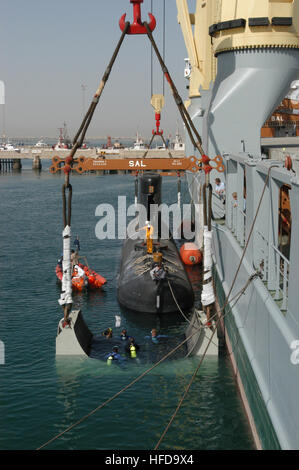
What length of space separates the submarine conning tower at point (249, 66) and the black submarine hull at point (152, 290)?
8372 millimetres

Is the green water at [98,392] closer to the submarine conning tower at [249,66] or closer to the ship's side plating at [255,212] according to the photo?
the ship's side plating at [255,212]

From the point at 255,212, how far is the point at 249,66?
1523 cm

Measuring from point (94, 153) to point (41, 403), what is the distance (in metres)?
126

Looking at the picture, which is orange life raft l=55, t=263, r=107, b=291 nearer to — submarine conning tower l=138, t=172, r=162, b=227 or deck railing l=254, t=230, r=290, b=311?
submarine conning tower l=138, t=172, r=162, b=227

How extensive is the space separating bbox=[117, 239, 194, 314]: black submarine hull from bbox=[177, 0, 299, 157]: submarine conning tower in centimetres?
837

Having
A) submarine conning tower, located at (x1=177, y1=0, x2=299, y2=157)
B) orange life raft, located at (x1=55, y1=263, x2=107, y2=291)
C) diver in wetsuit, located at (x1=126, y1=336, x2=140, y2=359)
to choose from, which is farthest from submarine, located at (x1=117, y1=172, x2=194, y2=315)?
submarine conning tower, located at (x1=177, y1=0, x2=299, y2=157)

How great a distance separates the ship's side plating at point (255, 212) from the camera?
35.8ft

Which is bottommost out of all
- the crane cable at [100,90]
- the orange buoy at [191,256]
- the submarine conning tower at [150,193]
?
the orange buoy at [191,256]

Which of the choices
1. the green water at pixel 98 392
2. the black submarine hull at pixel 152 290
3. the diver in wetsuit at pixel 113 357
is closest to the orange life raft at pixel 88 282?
the green water at pixel 98 392

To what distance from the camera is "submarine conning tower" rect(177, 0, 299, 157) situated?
2741 cm

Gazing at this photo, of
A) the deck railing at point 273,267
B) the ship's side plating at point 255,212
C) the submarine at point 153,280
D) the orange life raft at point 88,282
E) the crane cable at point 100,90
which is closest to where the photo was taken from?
the ship's side plating at point 255,212

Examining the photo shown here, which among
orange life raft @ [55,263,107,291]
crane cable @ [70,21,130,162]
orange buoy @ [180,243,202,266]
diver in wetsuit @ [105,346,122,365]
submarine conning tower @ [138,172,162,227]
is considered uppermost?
crane cable @ [70,21,130,162]
